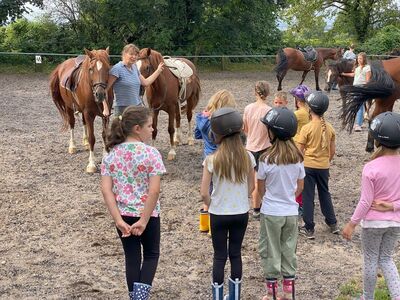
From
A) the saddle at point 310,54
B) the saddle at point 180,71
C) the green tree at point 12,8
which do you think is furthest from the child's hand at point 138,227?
the green tree at point 12,8

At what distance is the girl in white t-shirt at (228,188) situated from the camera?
3361mm

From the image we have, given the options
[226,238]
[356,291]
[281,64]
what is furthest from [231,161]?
[281,64]

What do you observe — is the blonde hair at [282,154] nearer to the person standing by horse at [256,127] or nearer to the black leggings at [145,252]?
the black leggings at [145,252]

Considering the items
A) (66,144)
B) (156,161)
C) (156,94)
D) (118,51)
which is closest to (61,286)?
(156,161)

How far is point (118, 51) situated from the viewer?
72.9 feet

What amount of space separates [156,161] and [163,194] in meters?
3.19

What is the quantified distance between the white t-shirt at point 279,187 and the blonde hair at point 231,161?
198 mm

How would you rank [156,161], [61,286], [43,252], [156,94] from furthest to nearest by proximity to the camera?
[156,94] → [43,252] → [61,286] → [156,161]

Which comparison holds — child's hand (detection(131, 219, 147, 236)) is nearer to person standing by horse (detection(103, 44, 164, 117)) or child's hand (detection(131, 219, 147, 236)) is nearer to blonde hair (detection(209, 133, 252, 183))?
blonde hair (detection(209, 133, 252, 183))

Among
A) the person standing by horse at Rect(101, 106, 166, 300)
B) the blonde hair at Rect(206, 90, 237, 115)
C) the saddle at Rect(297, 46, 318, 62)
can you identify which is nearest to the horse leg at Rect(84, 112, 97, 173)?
the blonde hair at Rect(206, 90, 237, 115)

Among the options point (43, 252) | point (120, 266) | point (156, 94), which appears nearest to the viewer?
point (120, 266)

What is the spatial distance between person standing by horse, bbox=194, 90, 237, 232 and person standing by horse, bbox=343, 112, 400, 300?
1136 mm

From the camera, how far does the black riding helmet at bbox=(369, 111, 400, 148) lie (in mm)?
3209

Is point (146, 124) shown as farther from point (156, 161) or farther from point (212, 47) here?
point (212, 47)
